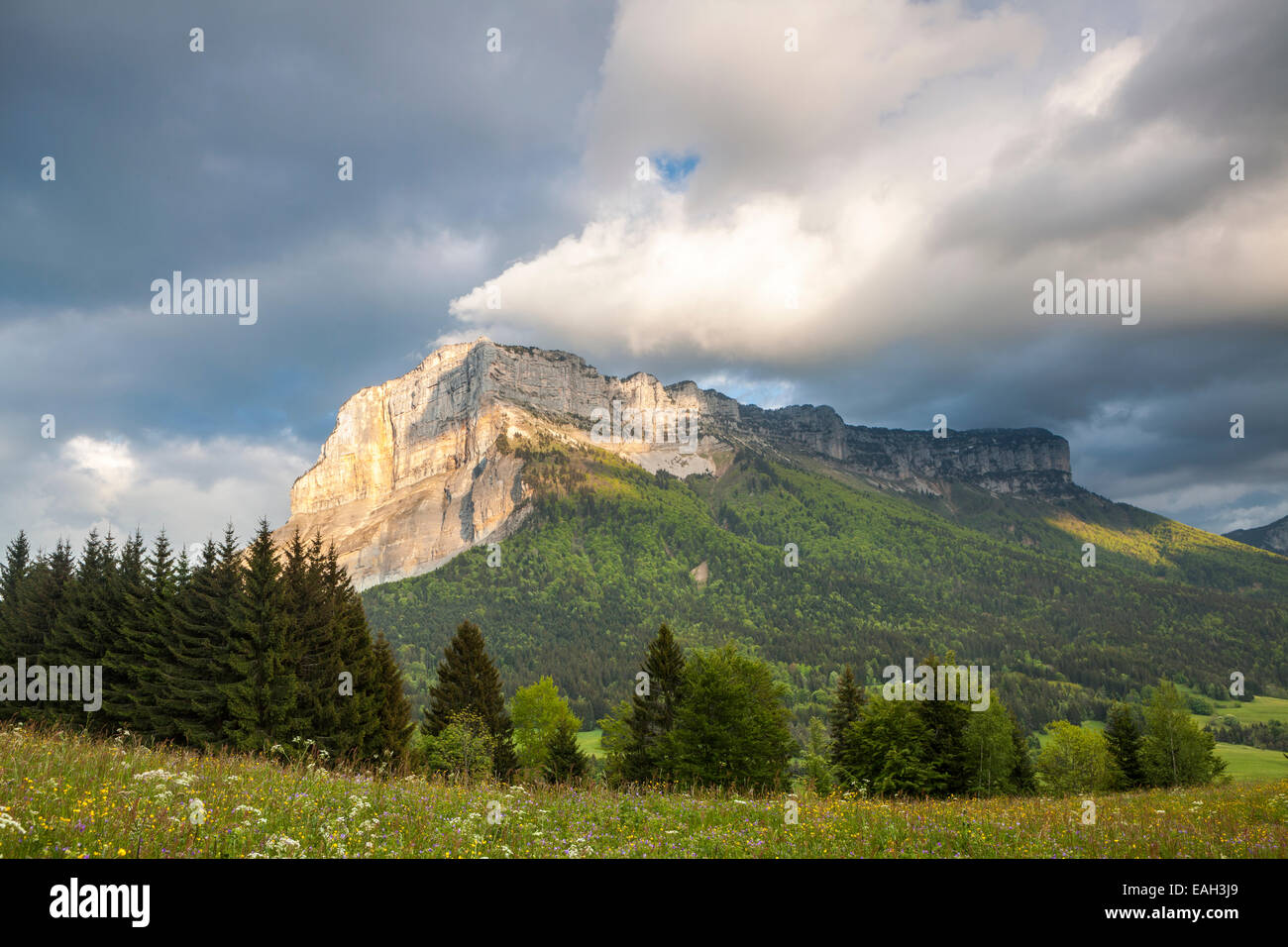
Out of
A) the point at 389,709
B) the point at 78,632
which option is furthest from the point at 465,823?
the point at 78,632

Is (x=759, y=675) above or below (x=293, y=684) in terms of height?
below

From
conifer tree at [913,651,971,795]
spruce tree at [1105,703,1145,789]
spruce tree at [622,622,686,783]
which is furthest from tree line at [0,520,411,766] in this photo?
spruce tree at [1105,703,1145,789]

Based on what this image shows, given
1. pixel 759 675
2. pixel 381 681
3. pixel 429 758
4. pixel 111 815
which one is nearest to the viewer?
pixel 111 815

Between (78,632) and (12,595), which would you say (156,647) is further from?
(12,595)

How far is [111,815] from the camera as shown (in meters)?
7.68

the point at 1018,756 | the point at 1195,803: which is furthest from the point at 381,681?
the point at 1018,756

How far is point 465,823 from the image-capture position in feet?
30.1

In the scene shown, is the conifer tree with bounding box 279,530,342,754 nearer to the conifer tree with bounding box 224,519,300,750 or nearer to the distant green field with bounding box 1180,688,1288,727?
the conifer tree with bounding box 224,519,300,750

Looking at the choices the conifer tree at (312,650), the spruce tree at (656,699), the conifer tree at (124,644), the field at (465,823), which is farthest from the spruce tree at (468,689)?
the field at (465,823)

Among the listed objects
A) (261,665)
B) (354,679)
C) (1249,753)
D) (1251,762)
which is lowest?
(1249,753)

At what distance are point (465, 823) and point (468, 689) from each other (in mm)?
37427

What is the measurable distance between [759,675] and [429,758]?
21.7 m

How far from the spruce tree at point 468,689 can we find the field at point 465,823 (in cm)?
3113
